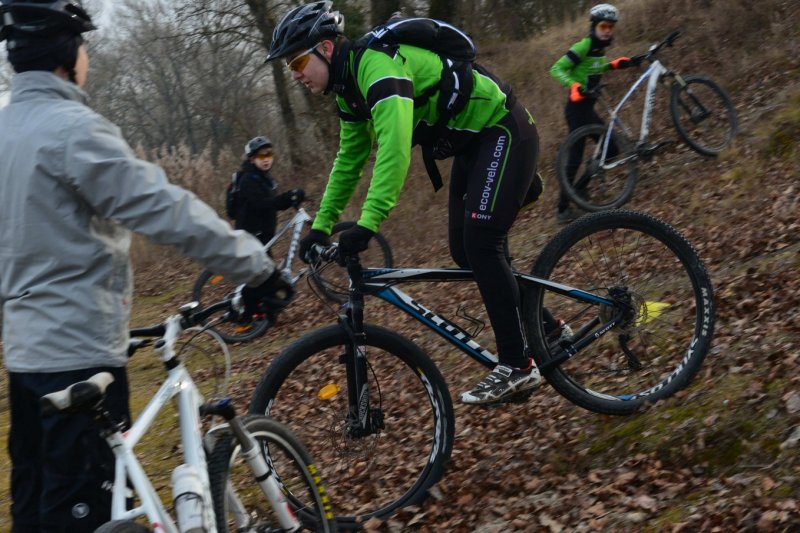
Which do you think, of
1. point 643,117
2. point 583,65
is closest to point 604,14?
point 583,65

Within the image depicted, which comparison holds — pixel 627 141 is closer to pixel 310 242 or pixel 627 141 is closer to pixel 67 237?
pixel 310 242

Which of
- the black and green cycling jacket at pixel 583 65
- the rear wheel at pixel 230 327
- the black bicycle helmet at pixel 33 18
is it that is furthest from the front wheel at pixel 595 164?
the black bicycle helmet at pixel 33 18

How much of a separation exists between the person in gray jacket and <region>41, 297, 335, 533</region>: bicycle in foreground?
0.19m

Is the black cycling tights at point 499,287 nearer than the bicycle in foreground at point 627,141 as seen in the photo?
Yes

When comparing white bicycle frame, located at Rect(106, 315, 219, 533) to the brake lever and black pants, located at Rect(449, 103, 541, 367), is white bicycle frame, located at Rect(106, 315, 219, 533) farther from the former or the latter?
black pants, located at Rect(449, 103, 541, 367)

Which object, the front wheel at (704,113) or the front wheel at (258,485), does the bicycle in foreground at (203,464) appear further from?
the front wheel at (704,113)

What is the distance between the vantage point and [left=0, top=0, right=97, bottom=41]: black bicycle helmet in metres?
3.05

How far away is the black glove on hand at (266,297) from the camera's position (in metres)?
3.15

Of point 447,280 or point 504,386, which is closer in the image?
point 504,386

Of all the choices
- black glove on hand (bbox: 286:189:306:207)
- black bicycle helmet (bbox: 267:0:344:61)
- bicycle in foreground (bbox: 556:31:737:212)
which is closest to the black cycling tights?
black bicycle helmet (bbox: 267:0:344:61)

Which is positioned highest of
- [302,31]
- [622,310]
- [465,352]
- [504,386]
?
[302,31]

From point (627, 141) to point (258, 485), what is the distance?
26.5 ft

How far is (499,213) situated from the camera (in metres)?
4.47

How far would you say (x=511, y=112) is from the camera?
15.1 ft
